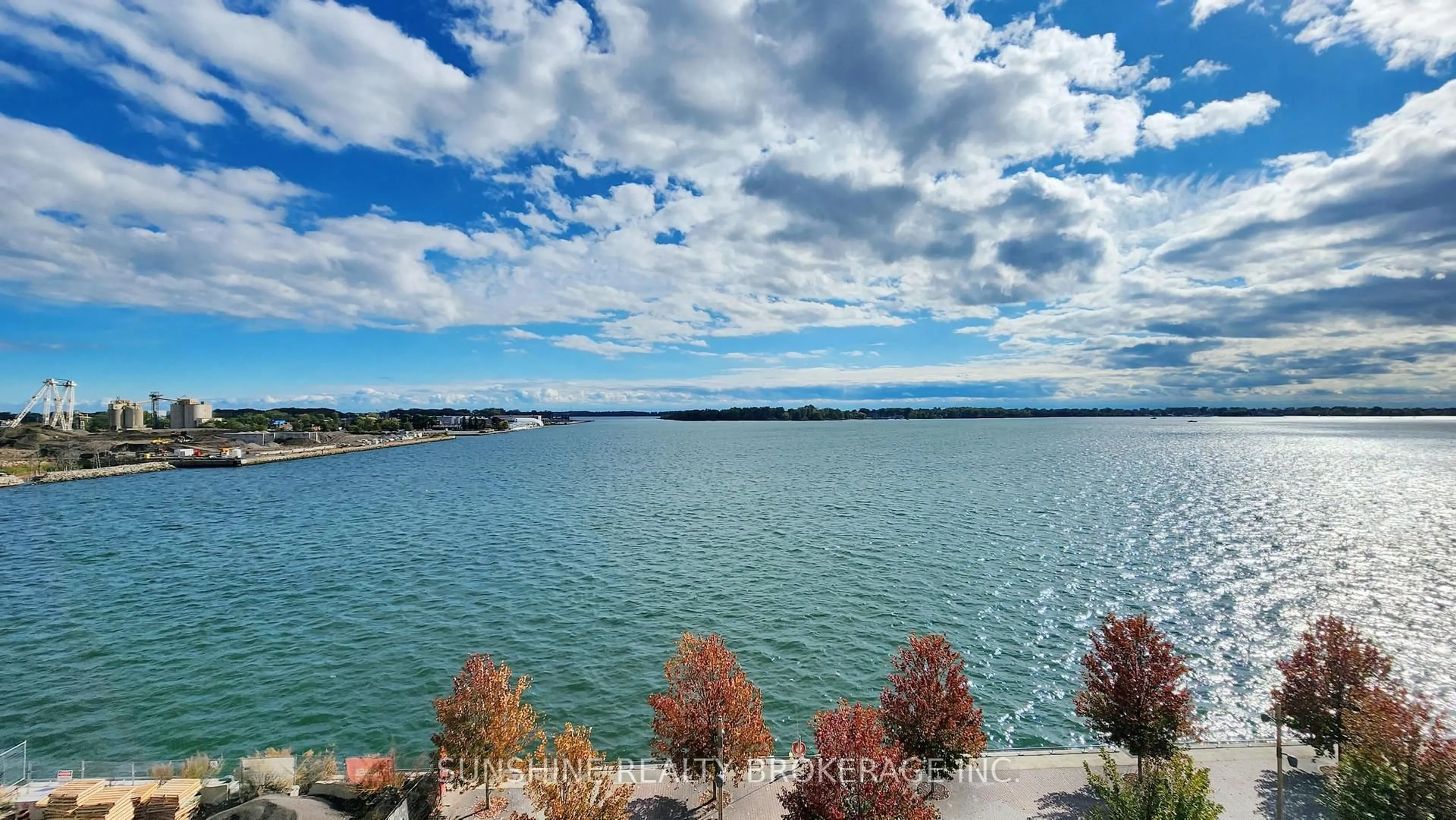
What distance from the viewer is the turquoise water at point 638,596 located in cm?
2641

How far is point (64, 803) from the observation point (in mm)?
15594

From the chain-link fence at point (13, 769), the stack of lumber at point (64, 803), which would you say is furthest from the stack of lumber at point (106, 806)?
the chain-link fence at point (13, 769)

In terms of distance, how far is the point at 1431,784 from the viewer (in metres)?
13.1

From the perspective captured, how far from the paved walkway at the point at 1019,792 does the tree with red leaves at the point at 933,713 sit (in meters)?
1.14

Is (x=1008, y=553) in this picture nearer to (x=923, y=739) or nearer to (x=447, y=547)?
(x=923, y=739)

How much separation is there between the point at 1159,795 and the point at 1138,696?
4.66 m

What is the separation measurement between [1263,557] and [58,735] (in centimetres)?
7417

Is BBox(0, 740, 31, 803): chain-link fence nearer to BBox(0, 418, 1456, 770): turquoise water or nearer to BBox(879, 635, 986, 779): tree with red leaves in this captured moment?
BBox(0, 418, 1456, 770): turquoise water

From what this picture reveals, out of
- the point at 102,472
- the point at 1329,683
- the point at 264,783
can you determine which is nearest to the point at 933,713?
the point at 1329,683

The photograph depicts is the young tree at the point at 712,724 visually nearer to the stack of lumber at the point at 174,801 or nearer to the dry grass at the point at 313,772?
the dry grass at the point at 313,772

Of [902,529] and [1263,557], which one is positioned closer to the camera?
[1263,557]

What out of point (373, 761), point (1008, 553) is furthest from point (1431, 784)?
point (1008, 553)

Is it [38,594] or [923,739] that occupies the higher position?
[923,739]

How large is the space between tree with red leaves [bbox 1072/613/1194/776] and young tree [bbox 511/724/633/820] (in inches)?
574
